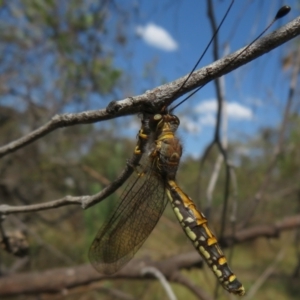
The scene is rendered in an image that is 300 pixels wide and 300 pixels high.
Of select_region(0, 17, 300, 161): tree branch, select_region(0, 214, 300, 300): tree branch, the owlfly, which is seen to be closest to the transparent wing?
the owlfly

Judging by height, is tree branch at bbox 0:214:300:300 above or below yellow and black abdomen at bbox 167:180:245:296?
above

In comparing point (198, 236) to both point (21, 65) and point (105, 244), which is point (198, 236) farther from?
point (21, 65)

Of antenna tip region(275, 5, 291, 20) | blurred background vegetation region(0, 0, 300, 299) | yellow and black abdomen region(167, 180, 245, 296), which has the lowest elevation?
yellow and black abdomen region(167, 180, 245, 296)

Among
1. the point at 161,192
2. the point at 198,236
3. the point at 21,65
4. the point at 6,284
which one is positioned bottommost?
the point at 198,236

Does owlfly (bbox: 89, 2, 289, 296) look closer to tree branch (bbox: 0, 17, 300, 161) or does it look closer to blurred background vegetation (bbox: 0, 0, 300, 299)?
tree branch (bbox: 0, 17, 300, 161)

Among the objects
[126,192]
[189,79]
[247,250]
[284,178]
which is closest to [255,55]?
[189,79]

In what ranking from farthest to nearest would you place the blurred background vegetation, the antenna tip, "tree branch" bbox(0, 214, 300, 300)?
1. the blurred background vegetation
2. "tree branch" bbox(0, 214, 300, 300)
3. the antenna tip

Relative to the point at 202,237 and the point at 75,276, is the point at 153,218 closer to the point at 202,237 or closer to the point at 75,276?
the point at 202,237
